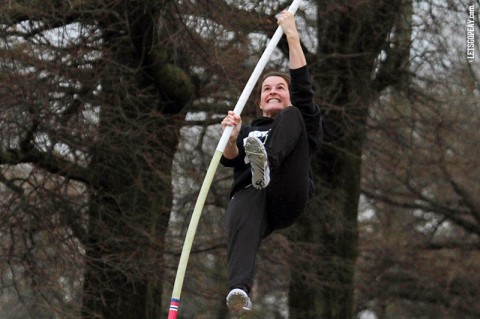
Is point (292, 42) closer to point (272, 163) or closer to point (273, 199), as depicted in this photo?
point (272, 163)

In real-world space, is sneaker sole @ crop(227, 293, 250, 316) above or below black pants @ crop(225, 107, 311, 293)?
below

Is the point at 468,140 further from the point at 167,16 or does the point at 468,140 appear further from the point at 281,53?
the point at 167,16

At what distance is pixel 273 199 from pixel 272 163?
289 mm

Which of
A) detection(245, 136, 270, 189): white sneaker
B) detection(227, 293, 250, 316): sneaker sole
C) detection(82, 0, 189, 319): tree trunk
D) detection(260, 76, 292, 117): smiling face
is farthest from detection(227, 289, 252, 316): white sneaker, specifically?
detection(82, 0, 189, 319): tree trunk

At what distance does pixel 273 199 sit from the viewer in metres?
5.95

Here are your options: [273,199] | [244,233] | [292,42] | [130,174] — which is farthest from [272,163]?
[130,174]

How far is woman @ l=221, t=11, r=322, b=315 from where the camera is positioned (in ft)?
18.7

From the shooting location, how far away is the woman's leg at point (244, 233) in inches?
225

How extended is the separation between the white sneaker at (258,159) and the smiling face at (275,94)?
16.8 inches

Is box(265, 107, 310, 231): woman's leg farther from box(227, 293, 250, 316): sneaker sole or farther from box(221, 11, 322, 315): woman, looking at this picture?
box(227, 293, 250, 316): sneaker sole

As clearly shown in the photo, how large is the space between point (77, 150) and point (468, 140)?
276 inches

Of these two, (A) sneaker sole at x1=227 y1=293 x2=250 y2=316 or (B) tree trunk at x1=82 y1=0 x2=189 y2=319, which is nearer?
(A) sneaker sole at x1=227 y1=293 x2=250 y2=316

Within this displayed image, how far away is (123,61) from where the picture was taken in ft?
40.9

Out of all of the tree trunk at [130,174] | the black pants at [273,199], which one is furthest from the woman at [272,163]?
the tree trunk at [130,174]
